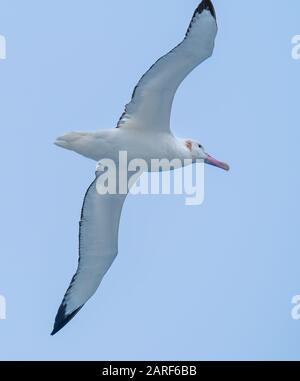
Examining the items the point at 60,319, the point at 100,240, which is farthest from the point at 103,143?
the point at 60,319

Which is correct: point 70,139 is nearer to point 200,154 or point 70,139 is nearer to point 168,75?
point 168,75

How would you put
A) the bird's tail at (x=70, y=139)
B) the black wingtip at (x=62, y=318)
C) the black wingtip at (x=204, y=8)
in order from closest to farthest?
the black wingtip at (x=204, y=8)
the bird's tail at (x=70, y=139)
the black wingtip at (x=62, y=318)

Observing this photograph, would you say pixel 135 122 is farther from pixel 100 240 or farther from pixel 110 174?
pixel 100 240

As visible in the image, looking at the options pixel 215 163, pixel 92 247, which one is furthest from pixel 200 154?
pixel 92 247

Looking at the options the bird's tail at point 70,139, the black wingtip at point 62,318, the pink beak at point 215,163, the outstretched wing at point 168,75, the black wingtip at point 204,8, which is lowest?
the black wingtip at point 62,318

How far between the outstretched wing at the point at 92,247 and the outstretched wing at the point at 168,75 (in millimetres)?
1479

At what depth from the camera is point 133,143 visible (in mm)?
17828

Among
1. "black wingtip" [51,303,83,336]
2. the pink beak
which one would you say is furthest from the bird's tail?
"black wingtip" [51,303,83,336]

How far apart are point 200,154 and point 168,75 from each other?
2072 mm

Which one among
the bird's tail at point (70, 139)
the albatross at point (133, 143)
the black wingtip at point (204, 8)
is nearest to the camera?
the black wingtip at point (204, 8)

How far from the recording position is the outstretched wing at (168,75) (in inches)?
660

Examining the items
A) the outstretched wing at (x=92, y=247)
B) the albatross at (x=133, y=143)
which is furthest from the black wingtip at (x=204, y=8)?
the outstretched wing at (x=92, y=247)

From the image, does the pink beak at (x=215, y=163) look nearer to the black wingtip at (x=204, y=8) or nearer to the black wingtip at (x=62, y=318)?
the black wingtip at (x=204, y=8)
